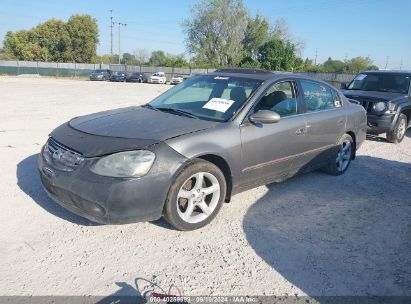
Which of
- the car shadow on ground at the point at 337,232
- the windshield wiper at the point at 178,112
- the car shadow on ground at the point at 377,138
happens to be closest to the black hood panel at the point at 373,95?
the car shadow on ground at the point at 377,138

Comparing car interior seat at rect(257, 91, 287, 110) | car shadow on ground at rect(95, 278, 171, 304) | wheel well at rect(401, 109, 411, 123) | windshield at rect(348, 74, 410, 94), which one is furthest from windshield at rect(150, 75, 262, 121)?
windshield at rect(348, 74, 410, 94)

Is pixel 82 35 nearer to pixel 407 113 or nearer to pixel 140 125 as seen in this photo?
pixel 407 113

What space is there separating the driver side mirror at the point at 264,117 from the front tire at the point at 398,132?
5.53m

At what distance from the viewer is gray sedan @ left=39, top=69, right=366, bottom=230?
3330mm

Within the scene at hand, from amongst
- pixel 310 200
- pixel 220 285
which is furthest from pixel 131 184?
pixel 310 200

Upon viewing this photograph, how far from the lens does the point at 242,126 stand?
4.10m

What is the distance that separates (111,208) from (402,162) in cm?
574

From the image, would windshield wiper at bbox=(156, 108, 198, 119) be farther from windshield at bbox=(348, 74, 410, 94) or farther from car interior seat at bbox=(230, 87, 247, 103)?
windshield at bbox=(348, 74, 410, 94)

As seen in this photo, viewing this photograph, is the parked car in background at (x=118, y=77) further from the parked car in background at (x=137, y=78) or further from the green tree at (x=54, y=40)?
the green tree at (x=54, y=40)

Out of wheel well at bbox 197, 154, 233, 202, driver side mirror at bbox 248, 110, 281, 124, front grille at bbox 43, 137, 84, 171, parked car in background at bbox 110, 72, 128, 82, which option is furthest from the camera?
parked car in background at bbox 110, 72, 128, 82

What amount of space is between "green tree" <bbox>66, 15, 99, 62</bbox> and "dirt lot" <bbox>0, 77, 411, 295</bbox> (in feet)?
236

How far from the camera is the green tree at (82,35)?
70.6 meters

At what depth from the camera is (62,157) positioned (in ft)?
11.8

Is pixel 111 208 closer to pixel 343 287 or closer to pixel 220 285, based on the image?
pixel 220 285
